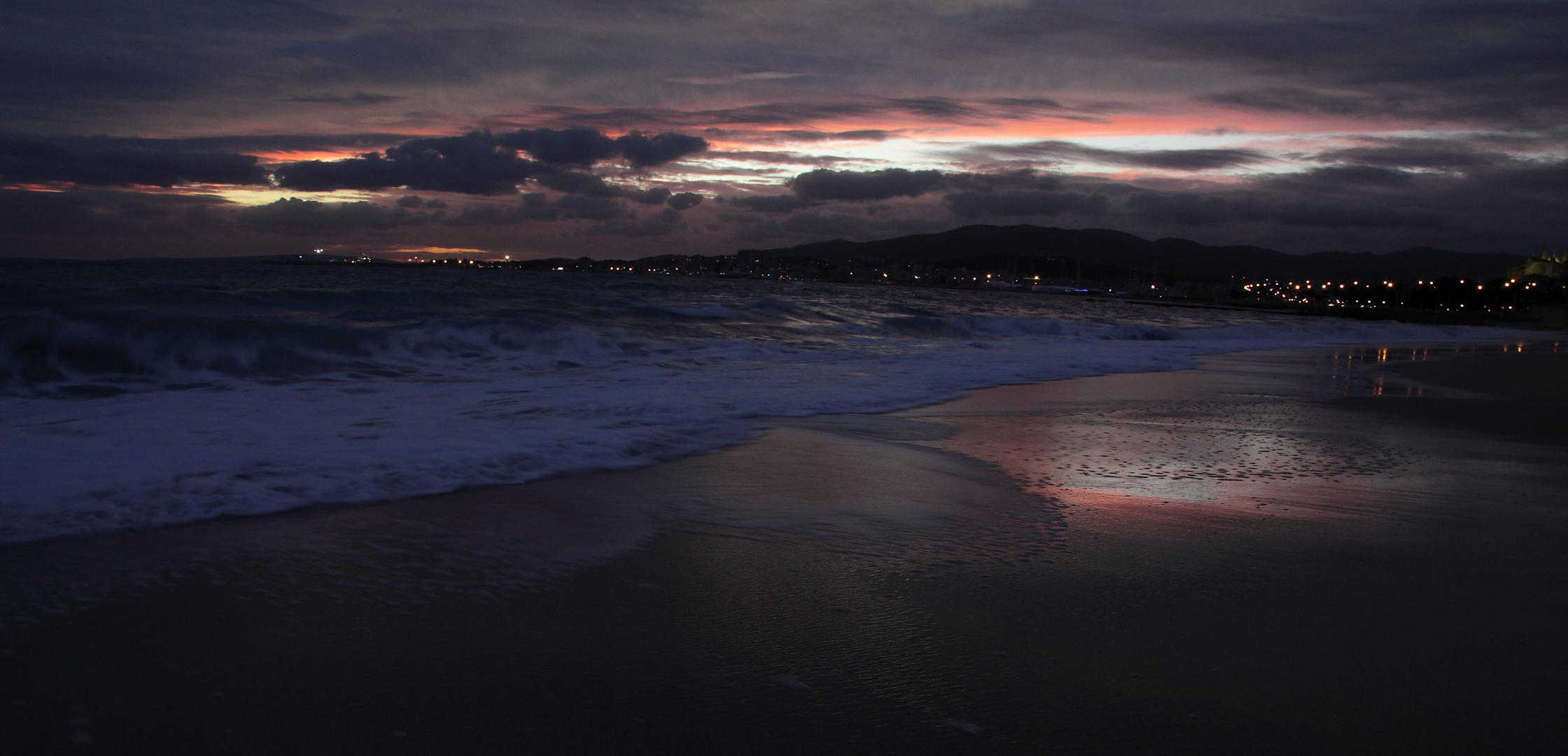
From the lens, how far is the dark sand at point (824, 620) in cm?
205

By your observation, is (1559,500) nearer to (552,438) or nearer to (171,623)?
(552,438)

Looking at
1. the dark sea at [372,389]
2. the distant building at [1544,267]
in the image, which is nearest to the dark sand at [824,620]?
the dark sea at [372,389]

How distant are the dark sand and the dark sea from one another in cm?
57

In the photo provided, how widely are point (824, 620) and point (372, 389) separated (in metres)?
7.21

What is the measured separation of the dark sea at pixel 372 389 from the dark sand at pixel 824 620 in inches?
22.4

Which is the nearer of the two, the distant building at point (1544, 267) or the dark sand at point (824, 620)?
the dark sand at point (824, 620)

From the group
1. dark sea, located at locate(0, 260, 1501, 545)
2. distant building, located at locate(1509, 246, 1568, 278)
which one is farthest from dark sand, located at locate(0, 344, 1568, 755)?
distant building, located at locate(1509, 246, 1568, 278)

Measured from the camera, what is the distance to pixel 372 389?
339 inches

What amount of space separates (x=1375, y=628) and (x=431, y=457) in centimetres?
437

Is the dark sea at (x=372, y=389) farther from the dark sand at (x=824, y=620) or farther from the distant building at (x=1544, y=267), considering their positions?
the distant building at (x=1544, y=267)

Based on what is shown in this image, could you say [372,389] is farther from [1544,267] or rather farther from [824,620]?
[1544,267]

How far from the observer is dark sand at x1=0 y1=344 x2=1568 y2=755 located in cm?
205

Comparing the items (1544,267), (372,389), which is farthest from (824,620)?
(1544,267)

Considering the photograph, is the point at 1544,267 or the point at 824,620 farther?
the point at 1544,267
